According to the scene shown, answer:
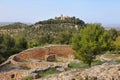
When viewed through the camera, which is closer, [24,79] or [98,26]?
[24,79]

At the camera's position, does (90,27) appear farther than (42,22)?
No

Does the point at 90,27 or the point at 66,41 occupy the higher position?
the point at 90,27

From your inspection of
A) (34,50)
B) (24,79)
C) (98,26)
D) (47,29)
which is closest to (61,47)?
(34,50)

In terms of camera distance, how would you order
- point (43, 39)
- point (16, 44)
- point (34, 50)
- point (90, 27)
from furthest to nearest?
point (43, 39)
point (16, 44)
point (34, 50)
point (90, 27)

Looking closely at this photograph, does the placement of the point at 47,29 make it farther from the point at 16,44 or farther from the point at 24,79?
the point at 24,79

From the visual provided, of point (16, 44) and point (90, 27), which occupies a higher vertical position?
point (90, 27)

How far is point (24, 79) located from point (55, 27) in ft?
278

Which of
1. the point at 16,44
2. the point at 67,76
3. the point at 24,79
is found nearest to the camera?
the point at 67,76

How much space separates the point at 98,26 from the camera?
27188mm

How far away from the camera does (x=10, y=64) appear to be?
34875mm

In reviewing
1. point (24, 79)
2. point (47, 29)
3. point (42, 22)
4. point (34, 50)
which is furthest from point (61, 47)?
point (42, 22)

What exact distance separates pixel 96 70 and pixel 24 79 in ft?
22.6

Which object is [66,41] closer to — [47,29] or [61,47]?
[61,47]

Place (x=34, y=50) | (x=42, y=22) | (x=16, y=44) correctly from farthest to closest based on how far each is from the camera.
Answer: (x=42, y=22) → (x=16, y=44) → (x=34, y=50)
